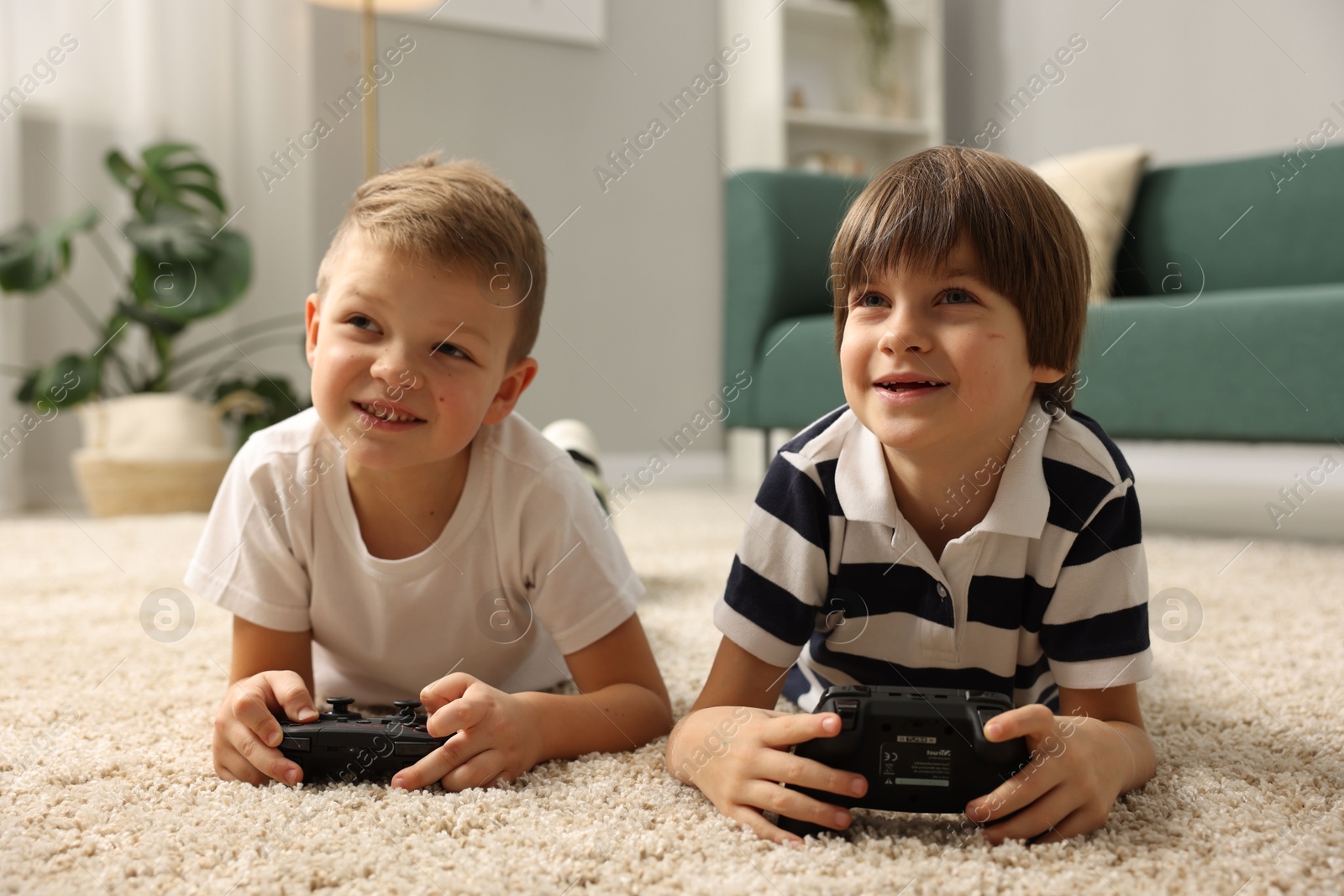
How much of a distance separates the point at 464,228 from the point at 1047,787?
0.51m

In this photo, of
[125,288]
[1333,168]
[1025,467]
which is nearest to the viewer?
[1025,467]

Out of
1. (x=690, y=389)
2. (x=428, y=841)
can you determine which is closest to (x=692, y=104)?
Answer: (x=690, y=389)

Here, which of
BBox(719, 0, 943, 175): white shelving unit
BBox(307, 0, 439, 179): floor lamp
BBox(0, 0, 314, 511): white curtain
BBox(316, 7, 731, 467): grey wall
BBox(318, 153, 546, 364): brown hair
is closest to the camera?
BBox(318, 153, 546, 364): brown hair

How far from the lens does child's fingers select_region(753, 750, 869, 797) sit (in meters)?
0.55

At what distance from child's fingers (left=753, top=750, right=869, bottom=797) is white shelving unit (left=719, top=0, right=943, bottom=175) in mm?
2738

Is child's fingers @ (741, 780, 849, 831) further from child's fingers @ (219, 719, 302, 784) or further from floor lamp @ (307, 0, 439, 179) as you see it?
floor lamp @ (307, 0, 439, 179)

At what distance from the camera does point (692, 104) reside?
3303 millimetres

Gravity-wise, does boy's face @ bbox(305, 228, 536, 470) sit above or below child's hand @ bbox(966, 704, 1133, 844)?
above

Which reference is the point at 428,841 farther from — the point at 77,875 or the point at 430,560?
the point at 430,560

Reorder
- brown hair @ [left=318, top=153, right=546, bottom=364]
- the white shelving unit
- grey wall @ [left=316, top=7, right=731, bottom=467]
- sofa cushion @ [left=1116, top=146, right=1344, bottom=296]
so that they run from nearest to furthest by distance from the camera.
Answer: brown hair @ [left=318, top=153, right=546, bottom=364]
sofa cushion @ [left=1116, top=146, right=1344, bottom=296]
grey wall @ [left=316, top=7, right=731, bottom=467]
the white shelving unit

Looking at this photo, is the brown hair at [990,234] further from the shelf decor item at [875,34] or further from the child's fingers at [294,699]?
the shelf decor item at [875,34]

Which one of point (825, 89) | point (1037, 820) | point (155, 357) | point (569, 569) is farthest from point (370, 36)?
point (1037, 820)

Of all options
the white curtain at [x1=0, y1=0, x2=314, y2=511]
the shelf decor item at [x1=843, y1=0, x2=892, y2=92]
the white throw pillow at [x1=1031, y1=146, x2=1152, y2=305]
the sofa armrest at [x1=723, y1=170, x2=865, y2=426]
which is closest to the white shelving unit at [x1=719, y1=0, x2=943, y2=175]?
the shelf decor item at [x1=843, y1=0, x2=892, y2=92]

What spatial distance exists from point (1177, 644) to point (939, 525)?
0.47 m
